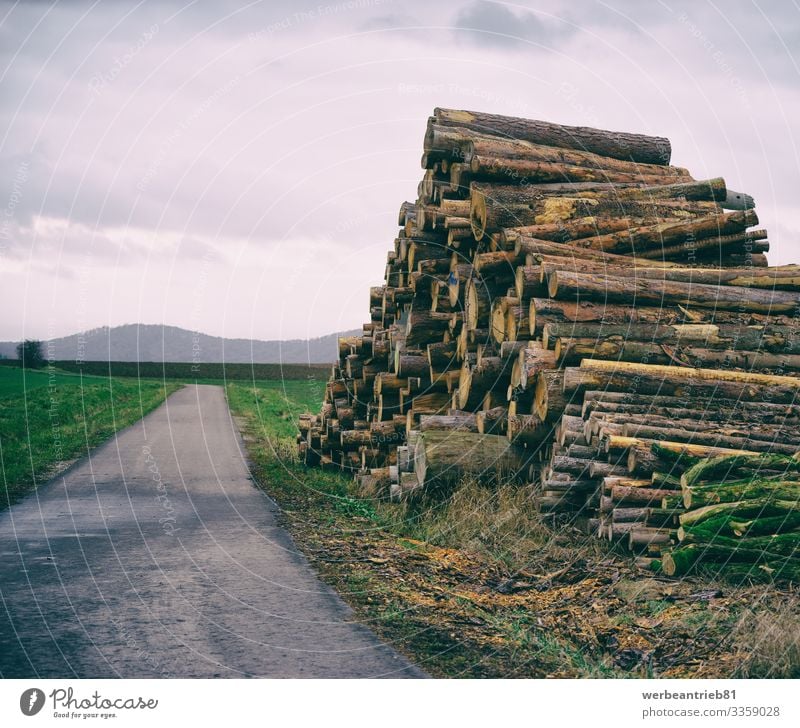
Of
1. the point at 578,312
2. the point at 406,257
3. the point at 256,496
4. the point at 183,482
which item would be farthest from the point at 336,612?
the point at 183,482

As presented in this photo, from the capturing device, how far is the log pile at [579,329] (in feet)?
25.0

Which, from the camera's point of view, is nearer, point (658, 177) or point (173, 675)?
point (173, 675)

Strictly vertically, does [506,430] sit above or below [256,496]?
above

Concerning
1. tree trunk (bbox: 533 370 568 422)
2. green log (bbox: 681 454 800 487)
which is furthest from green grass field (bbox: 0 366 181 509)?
green log (bbox: 681 454 800 487)

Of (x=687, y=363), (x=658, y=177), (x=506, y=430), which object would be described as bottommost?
(x=506, y=430)

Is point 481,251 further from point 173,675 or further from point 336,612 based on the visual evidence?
point 173,675

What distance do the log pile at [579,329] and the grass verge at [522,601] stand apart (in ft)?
1.33

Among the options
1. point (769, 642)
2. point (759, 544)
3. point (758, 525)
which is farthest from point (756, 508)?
point (769, 642)

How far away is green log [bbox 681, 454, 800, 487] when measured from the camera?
6613mm

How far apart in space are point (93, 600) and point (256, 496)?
601 centimetres

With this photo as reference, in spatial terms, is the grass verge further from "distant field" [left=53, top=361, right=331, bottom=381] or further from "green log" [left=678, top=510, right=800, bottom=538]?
"distant field" [left=53, top=361, right=331, bottom=381]

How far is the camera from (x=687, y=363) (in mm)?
8617

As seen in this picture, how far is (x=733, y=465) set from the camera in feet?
21.8
